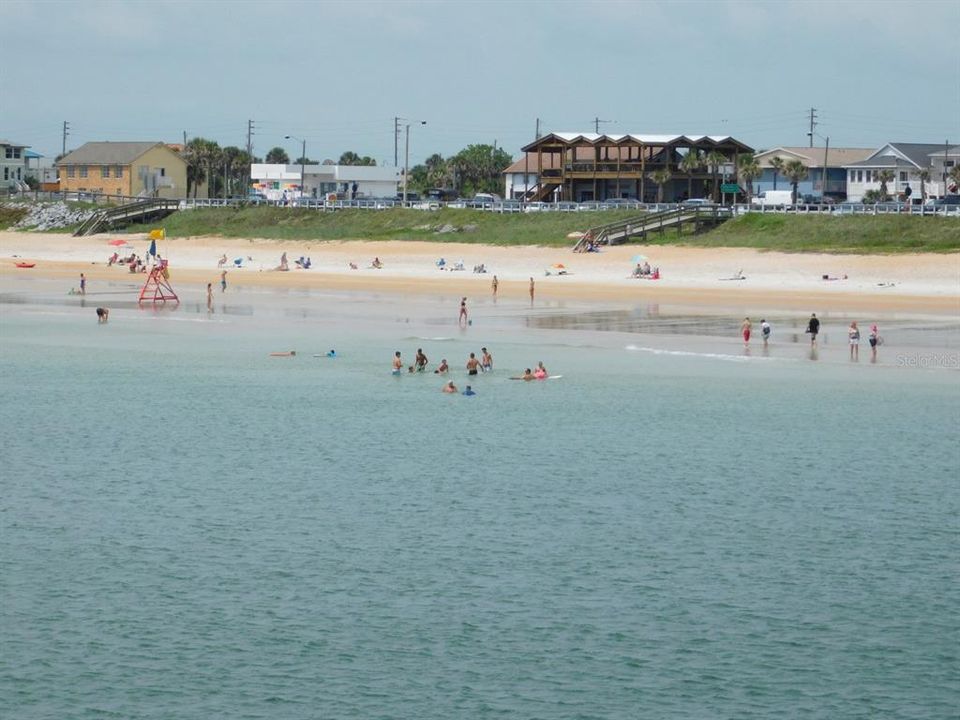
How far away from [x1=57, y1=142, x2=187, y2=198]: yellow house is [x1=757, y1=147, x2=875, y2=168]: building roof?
58015 mm

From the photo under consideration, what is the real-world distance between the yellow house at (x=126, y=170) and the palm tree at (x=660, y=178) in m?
50.5

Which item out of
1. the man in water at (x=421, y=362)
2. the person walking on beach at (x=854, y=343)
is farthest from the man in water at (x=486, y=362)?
the person walking on beach at (x=854, y=343)

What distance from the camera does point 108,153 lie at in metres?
143

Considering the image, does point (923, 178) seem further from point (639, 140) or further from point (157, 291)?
point (157, 291)

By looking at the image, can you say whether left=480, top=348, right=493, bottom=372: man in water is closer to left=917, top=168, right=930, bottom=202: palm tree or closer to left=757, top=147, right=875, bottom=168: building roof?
Answer: left=917, top=168, right=930, bottom=202: palm tree

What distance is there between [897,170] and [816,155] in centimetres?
1923

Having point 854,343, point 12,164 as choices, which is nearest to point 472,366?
point 854,343

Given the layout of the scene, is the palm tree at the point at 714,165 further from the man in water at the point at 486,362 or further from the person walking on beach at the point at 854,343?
the man in water at the point at 486,362

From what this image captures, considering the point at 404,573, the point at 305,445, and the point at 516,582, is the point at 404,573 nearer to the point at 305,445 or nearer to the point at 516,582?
the point at 516,582

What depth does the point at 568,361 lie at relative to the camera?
170 ft

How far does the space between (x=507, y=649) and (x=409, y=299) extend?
175 feet

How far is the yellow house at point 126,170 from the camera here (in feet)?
458

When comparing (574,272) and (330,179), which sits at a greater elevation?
(330,179)

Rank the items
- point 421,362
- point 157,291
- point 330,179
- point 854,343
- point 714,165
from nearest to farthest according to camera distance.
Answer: point 421,362 → point 854,343 → point 157,291 → point 714,165 → point 330,179
